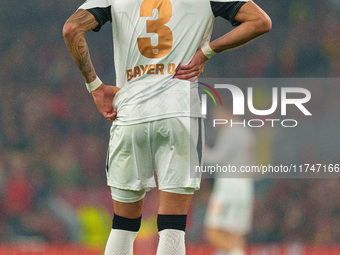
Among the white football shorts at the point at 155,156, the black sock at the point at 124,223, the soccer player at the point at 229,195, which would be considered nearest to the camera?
the white football shorts at the point at 155,156

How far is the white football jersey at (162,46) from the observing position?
1.76 metres

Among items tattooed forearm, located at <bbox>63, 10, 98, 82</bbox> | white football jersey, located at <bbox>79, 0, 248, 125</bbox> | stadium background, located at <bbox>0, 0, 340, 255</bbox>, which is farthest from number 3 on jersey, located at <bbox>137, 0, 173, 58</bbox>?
stadium background, located at <bbox>0, 0, 340, 255</bbox>

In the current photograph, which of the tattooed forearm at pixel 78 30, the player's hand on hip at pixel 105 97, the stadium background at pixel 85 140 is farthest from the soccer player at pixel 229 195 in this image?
the tattooed forearm at pixel 78 30

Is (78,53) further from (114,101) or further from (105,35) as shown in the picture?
(105,35)

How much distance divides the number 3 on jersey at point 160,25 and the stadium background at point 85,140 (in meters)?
2.01

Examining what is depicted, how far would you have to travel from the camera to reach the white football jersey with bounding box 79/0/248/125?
1760mm

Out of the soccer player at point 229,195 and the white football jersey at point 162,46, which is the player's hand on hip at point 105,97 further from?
the soccer player at point 229,195

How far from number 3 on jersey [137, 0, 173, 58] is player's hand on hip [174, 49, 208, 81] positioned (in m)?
0.08

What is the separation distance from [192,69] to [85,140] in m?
2.22

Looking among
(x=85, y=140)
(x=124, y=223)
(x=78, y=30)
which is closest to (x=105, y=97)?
(x=78, y=30)

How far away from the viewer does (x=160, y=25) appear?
69.6 inches

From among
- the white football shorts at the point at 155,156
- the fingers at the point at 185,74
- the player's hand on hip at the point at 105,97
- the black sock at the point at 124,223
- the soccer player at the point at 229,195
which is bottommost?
the soccer player at the point at 229,195

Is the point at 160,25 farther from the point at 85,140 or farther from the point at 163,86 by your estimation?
the point at 85,140

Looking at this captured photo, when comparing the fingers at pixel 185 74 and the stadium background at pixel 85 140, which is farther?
the stadium background at pixel 85 140
